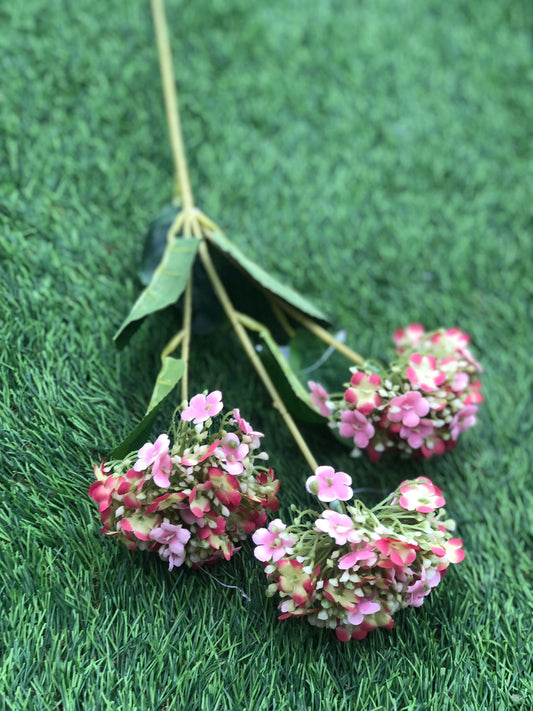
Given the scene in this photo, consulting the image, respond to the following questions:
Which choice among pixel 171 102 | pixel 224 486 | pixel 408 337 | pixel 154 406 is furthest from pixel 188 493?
pixel 171 102

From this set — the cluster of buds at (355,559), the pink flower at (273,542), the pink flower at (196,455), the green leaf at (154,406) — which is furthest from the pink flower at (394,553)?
the green leaf at (154,406)

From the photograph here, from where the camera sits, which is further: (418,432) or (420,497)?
(418,432)

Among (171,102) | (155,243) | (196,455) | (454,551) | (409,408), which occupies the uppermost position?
(171,102)

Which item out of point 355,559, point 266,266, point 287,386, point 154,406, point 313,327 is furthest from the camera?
point 266,266

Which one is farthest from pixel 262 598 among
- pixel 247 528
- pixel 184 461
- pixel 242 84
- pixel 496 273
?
pixel 242 84

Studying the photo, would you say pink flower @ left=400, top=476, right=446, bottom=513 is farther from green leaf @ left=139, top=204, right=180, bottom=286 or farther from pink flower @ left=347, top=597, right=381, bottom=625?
green leaf @ left=139, top=204, right=180, bottom=286

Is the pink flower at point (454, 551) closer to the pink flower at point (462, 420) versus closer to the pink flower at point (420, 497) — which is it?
the pink flower at point (420, 497)

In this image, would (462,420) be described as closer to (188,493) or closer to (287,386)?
(287,386)
